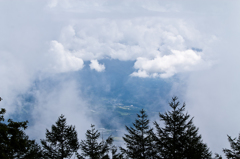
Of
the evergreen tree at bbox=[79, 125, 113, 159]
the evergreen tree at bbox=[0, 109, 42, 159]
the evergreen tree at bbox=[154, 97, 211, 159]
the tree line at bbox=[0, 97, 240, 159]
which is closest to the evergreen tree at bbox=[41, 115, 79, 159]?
the tree line at bbox=[0, 97, 240, 159]

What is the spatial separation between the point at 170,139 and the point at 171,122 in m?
1.43

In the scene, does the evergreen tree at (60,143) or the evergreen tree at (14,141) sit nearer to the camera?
the evergreen tree at (14,141)

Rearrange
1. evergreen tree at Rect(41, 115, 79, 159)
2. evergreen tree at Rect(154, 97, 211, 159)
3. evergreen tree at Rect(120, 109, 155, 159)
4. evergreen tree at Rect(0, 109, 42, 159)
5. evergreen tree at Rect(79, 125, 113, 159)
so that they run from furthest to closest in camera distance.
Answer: evergreen tree at Rect(79, 125, 113, 159)
evergreen tree at Rect(41, 115, 79, 159)
evergreen tree at Rect(120, 109, 155, 159)
evergreen tree at Rect(154, 97, 211, 159)
evergreen tree at Rect(0, 109, 42, 159)

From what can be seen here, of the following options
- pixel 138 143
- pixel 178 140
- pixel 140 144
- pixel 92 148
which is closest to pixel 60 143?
pixel 92 148

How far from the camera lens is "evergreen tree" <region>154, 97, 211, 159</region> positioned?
13.6 m

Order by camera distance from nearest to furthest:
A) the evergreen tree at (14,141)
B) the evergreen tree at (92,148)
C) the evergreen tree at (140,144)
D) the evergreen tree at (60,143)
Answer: the evergreen tree at (14,141), the evergreen tree at (140,144), the evergreen tree at (60,143), the evergreen tree at (92,148)

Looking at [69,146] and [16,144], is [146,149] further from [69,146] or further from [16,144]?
[16,144]

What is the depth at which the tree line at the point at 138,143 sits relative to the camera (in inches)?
540

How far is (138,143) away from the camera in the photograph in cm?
1984

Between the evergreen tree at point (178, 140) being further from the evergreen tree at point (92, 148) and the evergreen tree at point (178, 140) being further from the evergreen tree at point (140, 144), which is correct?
the evergreen tree at point (92, 148)

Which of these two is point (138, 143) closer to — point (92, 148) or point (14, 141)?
point (92, 148)

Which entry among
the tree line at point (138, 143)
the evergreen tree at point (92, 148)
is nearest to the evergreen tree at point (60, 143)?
the tree line at point (138, 143)

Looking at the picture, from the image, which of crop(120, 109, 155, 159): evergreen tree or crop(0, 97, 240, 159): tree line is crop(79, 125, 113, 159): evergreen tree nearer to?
crop(0, 97, 240, 159): tree line

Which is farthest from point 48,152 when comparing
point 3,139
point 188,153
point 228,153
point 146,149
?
point 228,153
